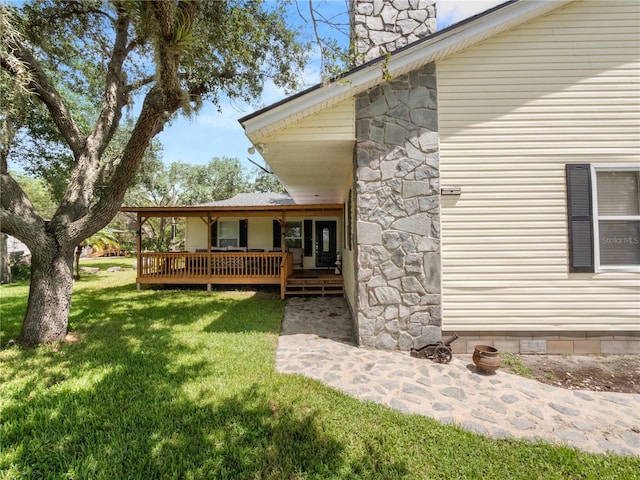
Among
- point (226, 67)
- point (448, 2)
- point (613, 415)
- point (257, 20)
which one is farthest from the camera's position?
point (226, 67)

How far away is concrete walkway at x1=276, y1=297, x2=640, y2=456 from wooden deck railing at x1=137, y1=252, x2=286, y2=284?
5.31 m

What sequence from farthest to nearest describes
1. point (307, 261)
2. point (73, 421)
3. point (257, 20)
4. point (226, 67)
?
point (307, 261) < point (226, 67) < point (257, 20) < point (73, 421)

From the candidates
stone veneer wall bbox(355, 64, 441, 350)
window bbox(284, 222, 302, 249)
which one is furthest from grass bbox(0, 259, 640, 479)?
window bbox(284, 222, 302, 249)

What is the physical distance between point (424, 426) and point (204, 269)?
8.83 meters

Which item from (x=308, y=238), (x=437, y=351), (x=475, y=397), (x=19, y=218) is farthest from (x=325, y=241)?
(x=475, y=397)

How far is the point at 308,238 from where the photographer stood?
43.7 feet

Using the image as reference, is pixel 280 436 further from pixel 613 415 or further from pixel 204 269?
pixel 204 269

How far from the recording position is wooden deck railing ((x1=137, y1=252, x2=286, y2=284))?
9.60 m

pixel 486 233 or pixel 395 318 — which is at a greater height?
pixel 486 233

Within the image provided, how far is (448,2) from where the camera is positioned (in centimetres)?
483

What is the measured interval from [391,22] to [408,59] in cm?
149

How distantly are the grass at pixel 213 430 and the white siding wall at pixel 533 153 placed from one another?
215 centimetres

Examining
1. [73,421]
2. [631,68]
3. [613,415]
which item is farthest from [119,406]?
Answer: [631,68]

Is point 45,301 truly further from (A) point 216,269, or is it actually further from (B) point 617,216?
(B) point 617,216
